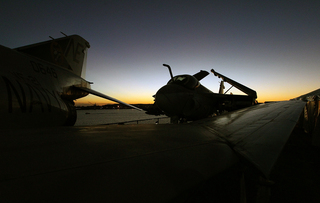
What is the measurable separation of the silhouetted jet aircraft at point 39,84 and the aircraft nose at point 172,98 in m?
1.91

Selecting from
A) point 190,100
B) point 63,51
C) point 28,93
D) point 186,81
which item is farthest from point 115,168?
point 63,51

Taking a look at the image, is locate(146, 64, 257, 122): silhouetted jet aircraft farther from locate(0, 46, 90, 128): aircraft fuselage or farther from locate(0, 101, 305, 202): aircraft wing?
locate(0, 101, 305, 202): aircraft wing

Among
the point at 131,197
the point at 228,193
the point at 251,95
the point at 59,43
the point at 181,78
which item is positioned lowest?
the point at 228,193

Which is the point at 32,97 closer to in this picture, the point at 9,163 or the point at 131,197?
the point at 9,163

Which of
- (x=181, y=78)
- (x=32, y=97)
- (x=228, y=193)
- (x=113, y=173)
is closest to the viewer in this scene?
(x=113, y=173)

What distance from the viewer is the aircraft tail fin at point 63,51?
445 cm

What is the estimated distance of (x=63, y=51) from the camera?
5.37m

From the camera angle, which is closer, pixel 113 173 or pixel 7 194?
pixel 7 194

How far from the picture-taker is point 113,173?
0.61m

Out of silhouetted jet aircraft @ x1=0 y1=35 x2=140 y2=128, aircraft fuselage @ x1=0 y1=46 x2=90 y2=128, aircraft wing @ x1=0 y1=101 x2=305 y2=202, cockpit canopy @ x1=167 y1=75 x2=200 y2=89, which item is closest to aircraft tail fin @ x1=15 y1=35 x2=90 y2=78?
silhouetted jet aircraft @ x1=0 y1=35 x2=140 y2=128

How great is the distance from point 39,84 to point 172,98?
4023mm

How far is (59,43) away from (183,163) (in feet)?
21.3

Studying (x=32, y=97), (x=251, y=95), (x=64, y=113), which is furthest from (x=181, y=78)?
(x=32, y=97)

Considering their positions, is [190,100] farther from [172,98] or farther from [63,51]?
[63,51]
